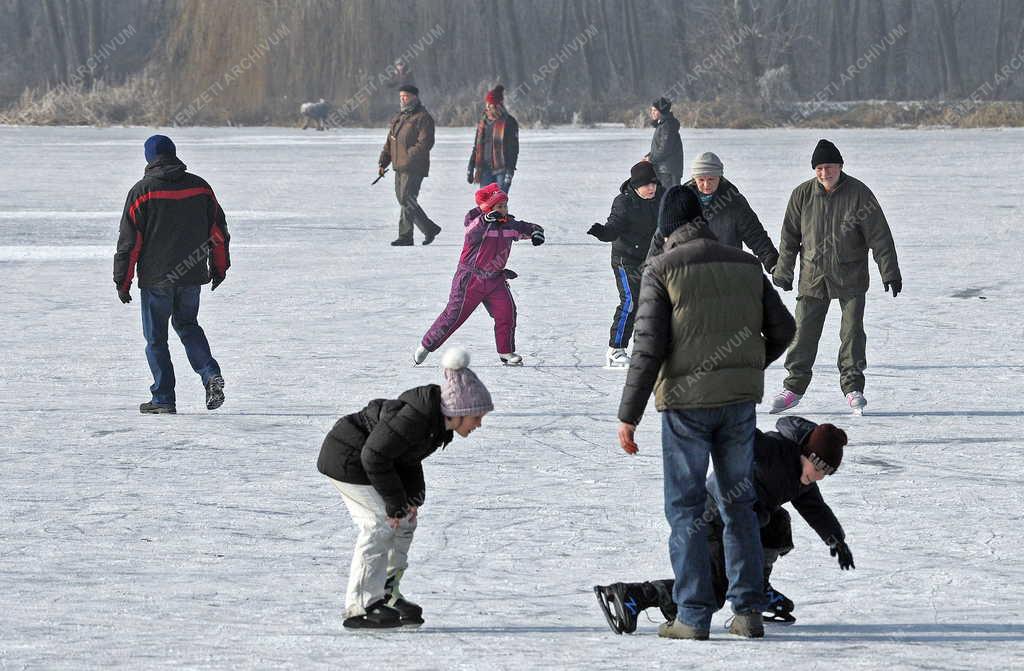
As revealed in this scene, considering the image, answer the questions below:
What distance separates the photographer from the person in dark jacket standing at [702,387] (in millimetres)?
4781

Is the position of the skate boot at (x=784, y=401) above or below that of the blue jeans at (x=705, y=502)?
below

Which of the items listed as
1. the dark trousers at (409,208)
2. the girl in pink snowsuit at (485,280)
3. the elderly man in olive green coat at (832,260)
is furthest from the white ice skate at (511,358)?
the dark trousers at (409,208)

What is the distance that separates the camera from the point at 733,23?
193 feet

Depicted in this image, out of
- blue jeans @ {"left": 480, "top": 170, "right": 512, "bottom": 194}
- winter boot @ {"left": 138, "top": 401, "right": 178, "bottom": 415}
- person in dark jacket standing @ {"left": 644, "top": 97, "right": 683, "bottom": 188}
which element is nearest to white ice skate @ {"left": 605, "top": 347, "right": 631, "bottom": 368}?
winter boot @ {"left": 138, "top": 401, "right": 178, "bottom": 415}

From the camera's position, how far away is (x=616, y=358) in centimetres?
984

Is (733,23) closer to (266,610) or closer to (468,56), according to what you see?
(468,56)

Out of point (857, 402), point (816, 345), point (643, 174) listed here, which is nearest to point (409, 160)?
point (643, 174)

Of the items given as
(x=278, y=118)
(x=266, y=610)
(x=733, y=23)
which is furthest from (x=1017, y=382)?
(x=733, y=23)

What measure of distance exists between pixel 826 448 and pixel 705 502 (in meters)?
0.40

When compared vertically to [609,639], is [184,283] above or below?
above

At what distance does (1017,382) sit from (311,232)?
997 cm

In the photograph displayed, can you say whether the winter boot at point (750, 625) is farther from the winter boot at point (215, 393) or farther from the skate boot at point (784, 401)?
the winter boot at point (215, 393)

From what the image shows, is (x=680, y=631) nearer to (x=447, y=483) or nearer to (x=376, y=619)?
(x=376, y=619)

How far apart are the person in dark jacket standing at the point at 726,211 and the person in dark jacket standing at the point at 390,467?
3947 mm
